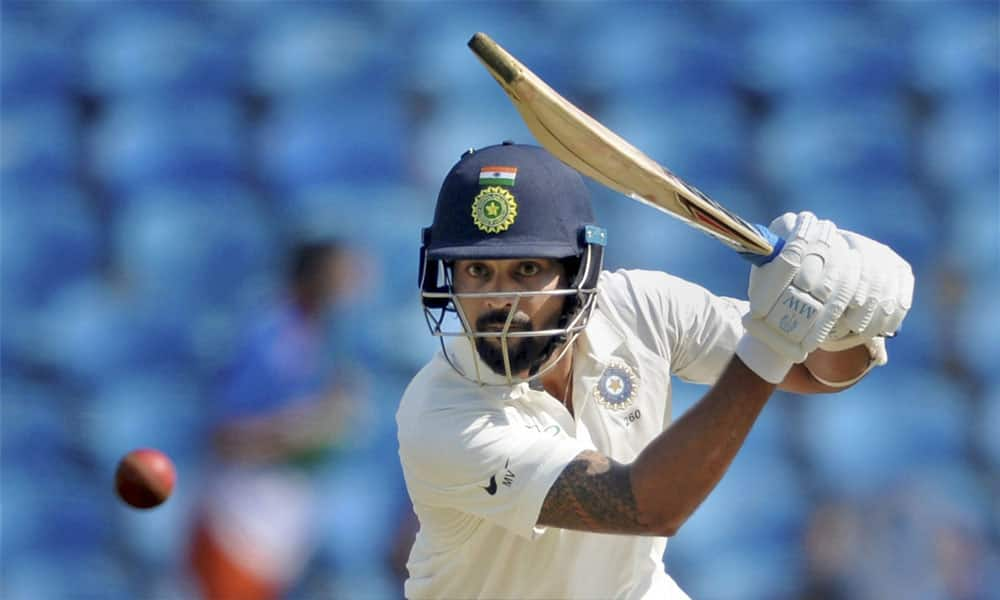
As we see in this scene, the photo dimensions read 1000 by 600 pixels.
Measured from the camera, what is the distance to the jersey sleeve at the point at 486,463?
231 centimetres

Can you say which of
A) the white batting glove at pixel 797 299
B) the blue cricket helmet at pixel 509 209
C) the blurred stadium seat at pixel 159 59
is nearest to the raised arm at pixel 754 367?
the white batting glove at pixel 797 299

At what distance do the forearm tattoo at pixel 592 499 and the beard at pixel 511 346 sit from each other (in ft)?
0.75

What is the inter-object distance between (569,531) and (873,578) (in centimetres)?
214

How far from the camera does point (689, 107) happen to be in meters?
5.59

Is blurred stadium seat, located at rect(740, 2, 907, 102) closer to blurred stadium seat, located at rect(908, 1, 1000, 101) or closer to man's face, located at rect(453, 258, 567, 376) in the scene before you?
blurred stadium seat, located at rect(908, 1, 1000, 101)

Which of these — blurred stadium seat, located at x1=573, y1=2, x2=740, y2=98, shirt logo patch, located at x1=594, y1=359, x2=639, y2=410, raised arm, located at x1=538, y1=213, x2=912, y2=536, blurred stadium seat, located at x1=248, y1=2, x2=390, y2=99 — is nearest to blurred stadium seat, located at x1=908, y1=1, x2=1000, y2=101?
blurred stadium seat, located at x1=573, y1=2, x2=740, y2=98

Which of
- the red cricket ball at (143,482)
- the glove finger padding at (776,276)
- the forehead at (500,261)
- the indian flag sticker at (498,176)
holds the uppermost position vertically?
the indian flag sticker at (498,176)

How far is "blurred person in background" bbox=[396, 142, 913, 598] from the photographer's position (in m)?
2.14

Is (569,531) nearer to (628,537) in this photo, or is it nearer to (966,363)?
(628,537)

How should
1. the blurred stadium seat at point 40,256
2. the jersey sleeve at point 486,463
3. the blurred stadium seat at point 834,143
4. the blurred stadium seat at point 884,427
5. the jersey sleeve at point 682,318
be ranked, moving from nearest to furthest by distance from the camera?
the jersey sleeve at point 486,463, the jersey sleeve at point 682,318, the blurred stadium seat at point 884,427, the blurred stadium seat at point 40,256, the blurred stadium seat at point 834,143

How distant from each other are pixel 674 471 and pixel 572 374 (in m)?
0.47

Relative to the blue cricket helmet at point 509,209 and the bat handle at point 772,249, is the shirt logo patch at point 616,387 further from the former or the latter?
the bat handle at point 772,249

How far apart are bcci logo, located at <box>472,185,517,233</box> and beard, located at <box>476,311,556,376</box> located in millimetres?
142

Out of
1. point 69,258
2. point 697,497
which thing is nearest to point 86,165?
point 69,258
